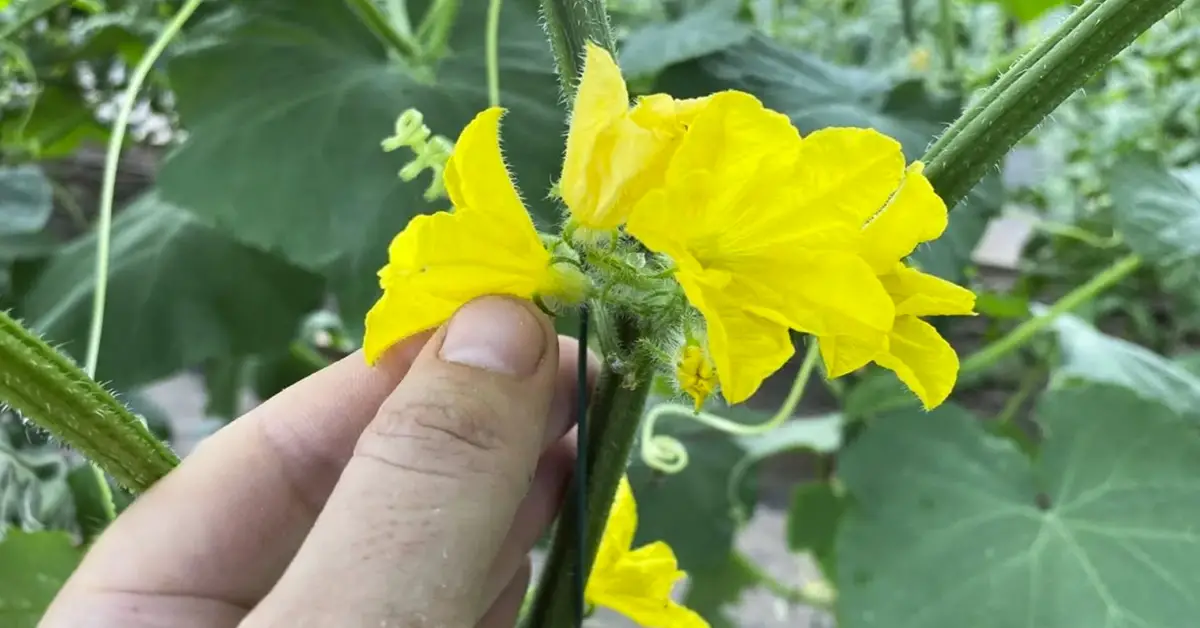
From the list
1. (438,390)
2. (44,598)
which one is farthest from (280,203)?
(438,390)

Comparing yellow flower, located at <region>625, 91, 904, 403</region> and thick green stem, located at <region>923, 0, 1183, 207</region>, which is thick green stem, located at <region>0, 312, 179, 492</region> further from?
thick green stem, located at <region>923, 0, 1183, 207</region>

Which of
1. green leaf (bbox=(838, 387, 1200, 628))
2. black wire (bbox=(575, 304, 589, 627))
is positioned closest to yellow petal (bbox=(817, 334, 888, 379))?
black wire (bbox=(575, 304, 589, 627))

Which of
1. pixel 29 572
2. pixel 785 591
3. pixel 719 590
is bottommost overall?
pixel 785 591

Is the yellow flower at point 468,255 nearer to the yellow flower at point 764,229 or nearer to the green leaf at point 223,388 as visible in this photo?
the yellow flower at point 764,229

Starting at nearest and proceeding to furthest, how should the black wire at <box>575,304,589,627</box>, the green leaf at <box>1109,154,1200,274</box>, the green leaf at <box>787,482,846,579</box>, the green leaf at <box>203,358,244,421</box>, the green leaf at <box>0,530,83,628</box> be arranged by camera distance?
the black wire at <box>575,304,589,627</box>
the green leaf at <box>0,530,83,628</box>
the green leaf at <box>1109,154,1200,274</box>
the green leaf at <box>787,482,846,579</box>
the green leaf at <box>203,358,244,421</box>

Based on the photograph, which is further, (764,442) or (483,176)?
(764,442)

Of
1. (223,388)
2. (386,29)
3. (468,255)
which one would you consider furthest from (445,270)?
(223,388)

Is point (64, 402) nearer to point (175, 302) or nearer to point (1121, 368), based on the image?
point (175, 302)

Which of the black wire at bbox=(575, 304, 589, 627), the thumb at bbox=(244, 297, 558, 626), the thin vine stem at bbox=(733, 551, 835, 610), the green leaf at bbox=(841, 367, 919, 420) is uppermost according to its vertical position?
the thumb at bbox=(244, 297, 558, 626)
